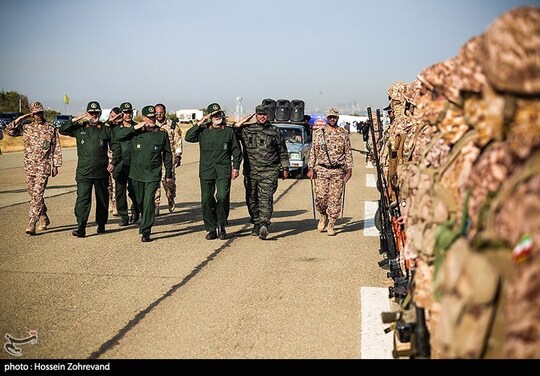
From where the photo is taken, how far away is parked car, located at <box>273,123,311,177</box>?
22516 mm

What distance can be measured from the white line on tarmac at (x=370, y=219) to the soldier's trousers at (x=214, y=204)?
2.45m

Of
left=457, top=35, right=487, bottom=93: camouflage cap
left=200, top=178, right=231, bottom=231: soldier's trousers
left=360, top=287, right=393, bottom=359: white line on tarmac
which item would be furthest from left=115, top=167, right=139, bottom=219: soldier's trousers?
left=457, top=35, right=487, bottom=93: camouflage cap

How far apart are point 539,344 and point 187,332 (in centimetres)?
391

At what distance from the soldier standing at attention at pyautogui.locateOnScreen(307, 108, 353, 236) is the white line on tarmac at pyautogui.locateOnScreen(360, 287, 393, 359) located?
3412 millimetres

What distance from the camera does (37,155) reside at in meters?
10.9

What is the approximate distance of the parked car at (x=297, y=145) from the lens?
22.5 m

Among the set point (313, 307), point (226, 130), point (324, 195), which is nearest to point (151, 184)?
point (226, 130)

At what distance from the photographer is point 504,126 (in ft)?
9.59

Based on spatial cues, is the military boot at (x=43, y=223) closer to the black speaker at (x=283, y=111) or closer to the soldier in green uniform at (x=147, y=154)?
the soldier in green uniform at (x=147, y=154)

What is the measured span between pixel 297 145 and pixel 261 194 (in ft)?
40.8

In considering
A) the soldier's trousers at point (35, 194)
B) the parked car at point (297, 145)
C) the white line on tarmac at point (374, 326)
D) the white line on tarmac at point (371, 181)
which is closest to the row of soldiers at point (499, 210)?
the white line on tarmac at point (374, 326)

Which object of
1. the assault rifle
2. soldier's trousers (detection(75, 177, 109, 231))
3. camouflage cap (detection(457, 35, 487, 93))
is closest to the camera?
camouflage cap (detection(457, 35, 487, 93))

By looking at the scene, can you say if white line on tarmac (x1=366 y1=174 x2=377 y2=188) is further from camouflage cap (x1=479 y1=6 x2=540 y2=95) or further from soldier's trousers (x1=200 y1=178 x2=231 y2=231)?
camouflage cap (x1=479 y1=6 x2=540 y2=95)
